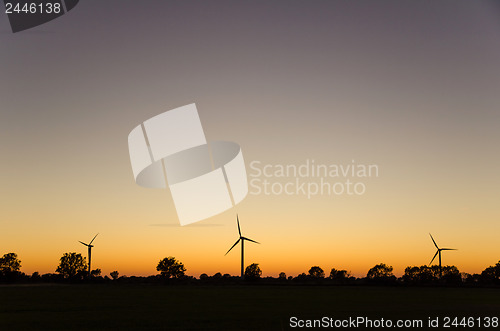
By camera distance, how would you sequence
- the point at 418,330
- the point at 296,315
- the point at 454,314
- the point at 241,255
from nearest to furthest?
1. the point at 418,330
2. the point at 296,315
3. the point at 454,314
4. the point at 241,255

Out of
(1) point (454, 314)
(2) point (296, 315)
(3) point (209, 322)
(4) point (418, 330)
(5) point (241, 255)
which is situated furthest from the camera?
(5) point (241, 255)

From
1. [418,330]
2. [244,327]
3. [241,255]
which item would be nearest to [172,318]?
[244,327]

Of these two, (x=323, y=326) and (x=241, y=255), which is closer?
(x=323, y=326)

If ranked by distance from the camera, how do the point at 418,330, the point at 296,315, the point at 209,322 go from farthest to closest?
the point at 296,315
the point at 209,322
the point at 418,330

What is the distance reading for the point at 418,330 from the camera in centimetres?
4728

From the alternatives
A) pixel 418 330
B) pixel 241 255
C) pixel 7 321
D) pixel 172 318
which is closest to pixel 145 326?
pixel 172 318

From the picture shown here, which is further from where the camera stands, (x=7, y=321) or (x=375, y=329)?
(x=7, y=321)

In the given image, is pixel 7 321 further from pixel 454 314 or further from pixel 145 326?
pixel 454 314

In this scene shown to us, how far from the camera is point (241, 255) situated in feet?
616

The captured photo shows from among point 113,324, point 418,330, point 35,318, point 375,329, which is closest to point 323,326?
point 375,329

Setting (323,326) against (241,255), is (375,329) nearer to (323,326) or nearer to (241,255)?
(323,326)

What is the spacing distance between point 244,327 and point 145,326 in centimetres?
906

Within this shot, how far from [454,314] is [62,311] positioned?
48.0m

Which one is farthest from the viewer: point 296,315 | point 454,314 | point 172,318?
point 454,314
